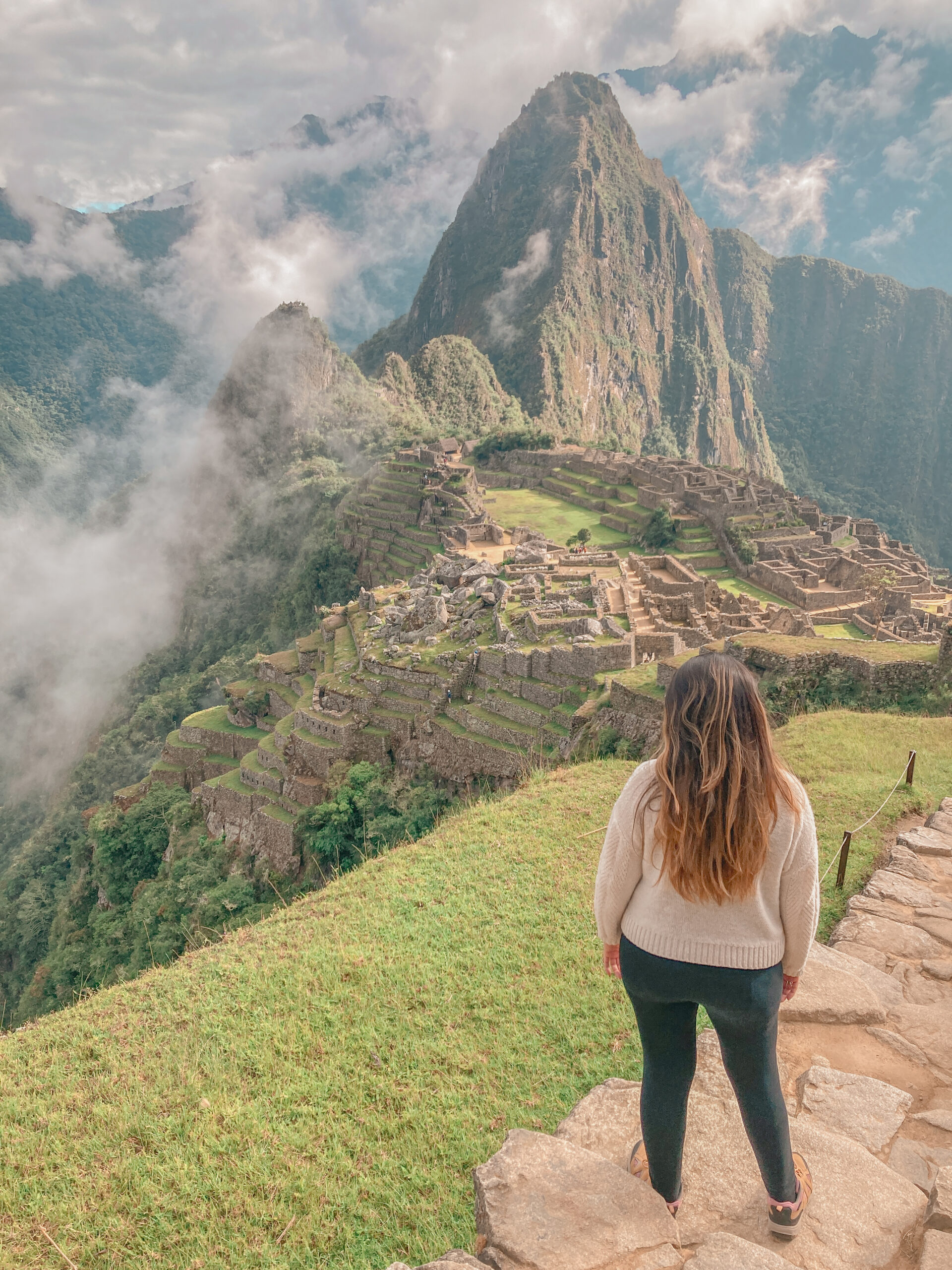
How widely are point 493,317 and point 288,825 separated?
131 m

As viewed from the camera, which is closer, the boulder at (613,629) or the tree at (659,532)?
the boulder at (613,629)

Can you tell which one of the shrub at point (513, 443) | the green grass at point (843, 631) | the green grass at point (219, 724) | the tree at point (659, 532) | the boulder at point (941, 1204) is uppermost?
the shrub at point (513, 443)

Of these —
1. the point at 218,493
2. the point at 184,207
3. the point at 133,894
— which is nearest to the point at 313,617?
the point at 133,894

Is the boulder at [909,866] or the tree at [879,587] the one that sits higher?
the tree at [879,587]

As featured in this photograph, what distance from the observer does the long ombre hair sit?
88.1 inches

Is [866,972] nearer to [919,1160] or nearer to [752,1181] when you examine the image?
[919,1160]

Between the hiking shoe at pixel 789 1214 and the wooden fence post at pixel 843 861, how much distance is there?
109 inches

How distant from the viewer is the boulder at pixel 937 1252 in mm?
2260

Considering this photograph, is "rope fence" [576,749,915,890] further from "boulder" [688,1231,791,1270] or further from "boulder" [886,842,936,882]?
"boulder" [688,1231,791,1270]

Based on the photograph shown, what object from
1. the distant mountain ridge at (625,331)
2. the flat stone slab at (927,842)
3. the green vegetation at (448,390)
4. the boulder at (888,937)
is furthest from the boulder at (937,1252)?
the distant mountain ridge at (625,331)

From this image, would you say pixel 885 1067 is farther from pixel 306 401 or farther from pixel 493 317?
pixel 493 317

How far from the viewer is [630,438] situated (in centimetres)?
13175

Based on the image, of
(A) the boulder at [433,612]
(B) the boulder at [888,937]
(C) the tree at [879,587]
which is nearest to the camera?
(B) the boulder at [888,937]

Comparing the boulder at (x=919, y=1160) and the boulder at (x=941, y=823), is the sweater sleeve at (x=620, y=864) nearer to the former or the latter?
the boulder at (x=919, y=1160)
